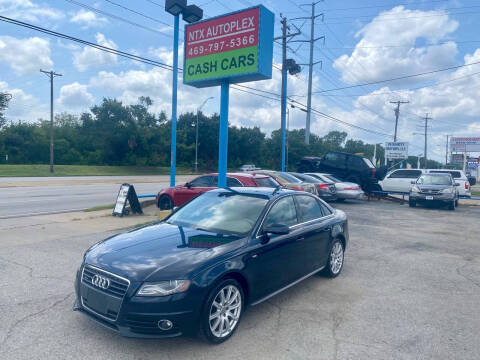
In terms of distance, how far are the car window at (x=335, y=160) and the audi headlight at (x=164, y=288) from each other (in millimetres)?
18017

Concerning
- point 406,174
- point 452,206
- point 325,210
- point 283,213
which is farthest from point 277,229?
point 406,174

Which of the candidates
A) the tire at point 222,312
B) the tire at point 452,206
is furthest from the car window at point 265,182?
the tire at point 452,206

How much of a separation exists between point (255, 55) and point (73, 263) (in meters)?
7.34

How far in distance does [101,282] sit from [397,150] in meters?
37.9

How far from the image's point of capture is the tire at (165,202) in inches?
475

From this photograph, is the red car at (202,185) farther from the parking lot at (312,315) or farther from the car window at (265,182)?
the parking lot at (312,315)

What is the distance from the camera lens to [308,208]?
547cm

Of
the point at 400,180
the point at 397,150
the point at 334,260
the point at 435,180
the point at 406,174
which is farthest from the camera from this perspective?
the point at 397,150

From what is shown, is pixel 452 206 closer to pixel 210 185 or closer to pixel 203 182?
pixel 210 185

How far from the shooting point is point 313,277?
19.0 feet

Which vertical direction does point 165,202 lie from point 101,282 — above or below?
below

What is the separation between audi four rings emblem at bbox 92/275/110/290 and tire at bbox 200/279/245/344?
931 millimetres

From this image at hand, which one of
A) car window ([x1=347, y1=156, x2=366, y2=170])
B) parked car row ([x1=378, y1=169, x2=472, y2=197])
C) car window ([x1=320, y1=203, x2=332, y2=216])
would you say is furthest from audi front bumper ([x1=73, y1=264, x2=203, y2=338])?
parked car row ([x1=378, y1=169, x2=472, y2=197])

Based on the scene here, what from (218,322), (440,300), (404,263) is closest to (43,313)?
(218,322)
